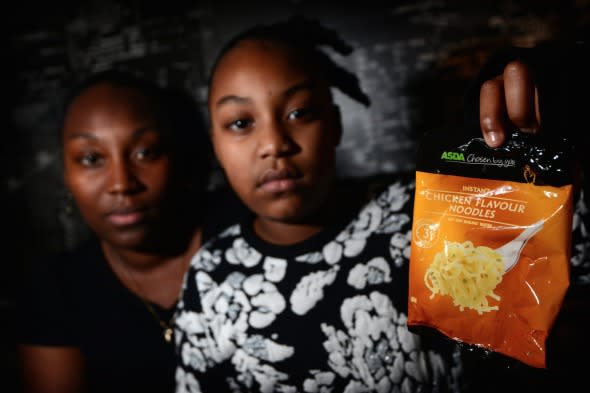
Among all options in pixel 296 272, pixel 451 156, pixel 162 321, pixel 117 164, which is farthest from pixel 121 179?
pixel 451 156

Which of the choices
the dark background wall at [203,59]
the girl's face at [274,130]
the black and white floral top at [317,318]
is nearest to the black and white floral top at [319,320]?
the black and white floral top at [317,318]

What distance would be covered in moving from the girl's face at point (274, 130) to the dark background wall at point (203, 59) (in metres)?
0.50

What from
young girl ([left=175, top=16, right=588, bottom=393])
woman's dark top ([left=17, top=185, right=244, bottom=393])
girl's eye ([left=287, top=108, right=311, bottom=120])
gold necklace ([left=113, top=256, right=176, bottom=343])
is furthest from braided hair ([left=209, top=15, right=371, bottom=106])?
gold necklace ([left=113, top=256, right=176, bottom=343])

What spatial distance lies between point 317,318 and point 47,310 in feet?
3.10

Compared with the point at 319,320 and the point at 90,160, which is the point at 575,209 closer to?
the point at 319,320

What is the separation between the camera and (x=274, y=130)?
0.70 m

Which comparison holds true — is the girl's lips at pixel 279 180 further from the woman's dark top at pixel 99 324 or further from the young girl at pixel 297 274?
the woman's dark top at pixel 99 324

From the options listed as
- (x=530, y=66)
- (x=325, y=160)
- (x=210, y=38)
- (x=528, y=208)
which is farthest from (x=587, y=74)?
(x=210, y=38)

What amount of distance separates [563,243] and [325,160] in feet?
1.47

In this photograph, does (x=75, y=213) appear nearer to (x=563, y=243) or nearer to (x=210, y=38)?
(x=210, y=38)

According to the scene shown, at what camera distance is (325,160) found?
758mm

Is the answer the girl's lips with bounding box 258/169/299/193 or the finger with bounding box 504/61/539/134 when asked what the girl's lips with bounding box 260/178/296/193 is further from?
the finger with bounding box 504/61/539/134

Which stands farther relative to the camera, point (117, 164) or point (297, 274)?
point (117, 164)

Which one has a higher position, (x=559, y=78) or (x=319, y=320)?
(x=559, y=78)
